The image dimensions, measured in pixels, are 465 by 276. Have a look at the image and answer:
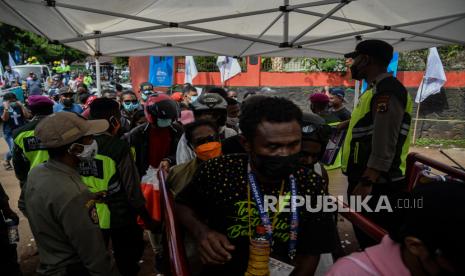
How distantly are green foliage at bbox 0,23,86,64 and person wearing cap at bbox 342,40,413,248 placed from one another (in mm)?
18375

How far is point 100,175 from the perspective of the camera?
2686mm

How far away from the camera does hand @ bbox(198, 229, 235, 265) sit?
134 cm

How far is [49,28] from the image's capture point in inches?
159

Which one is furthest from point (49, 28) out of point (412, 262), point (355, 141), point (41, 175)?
point (412, 262)

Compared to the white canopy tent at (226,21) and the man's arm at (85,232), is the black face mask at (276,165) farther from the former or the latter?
the white canopy tent at (226,21)

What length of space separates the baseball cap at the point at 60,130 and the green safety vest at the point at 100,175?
0.57 m

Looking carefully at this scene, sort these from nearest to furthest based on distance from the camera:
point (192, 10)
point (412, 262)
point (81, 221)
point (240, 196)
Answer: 1. point (412, 262)
2. point (240, 196)
3. point (81, 221)
4. point (192, 10)

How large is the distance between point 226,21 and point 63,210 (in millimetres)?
3235

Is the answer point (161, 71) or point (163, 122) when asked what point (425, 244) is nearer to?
point (163, 122)

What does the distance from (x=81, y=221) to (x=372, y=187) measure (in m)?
2.09

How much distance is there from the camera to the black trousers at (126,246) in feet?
9.82

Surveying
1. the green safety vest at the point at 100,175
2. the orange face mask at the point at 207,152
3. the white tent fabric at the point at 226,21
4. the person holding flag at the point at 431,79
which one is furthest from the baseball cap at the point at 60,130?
the person holding flag at the point at 431,79

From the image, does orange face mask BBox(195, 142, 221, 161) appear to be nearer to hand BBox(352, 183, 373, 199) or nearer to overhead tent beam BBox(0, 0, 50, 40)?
hand BBox(352, 183, 373, 199)

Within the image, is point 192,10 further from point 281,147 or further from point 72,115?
point 281,147
